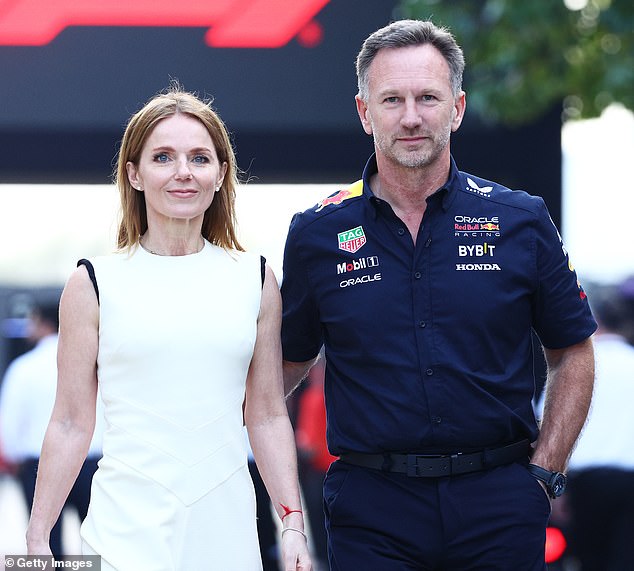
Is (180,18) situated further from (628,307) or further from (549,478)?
(549,478)

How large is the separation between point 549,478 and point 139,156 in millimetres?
1498

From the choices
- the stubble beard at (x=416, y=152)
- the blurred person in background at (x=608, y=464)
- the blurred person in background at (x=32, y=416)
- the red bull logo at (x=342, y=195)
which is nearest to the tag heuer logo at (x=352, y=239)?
the red bull logo at (x=342, y=195)

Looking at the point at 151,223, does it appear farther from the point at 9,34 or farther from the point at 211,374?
the point at 9,34

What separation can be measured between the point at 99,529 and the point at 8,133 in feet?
15.5

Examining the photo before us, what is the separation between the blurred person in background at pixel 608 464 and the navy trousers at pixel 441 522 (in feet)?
10.2

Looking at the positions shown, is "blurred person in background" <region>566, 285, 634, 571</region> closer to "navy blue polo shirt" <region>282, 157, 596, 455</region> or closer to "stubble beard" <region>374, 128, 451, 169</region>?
"navy blue polo shirt" <region>282, 157, 596, 455</region>

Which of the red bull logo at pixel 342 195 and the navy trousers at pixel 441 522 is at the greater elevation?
the red bull logo at pixel 342 195

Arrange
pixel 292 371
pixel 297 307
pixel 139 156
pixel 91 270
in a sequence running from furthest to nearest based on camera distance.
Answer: pixel 292 371 → pixel 297 307 → pixel 139 156 → pixel 91 270

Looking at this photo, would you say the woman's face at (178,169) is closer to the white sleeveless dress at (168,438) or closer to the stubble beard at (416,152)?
the white sleeveless dress at (168,438)

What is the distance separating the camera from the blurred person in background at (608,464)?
263 inches

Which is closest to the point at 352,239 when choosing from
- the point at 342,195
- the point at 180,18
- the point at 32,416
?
the point at 342,195

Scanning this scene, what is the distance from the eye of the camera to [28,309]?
9.14m

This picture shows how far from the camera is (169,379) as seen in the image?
3.30m

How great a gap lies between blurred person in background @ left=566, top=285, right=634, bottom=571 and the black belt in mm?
3112
